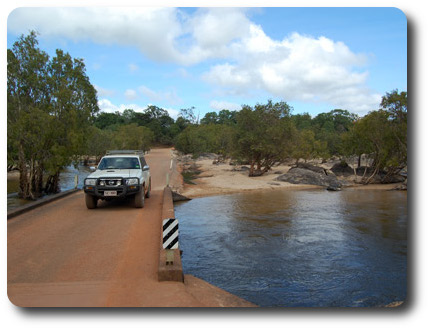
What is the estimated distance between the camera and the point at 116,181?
1203cm

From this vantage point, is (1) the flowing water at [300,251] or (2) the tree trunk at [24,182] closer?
(1) the flowing water at [300,251]

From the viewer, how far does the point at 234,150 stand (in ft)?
115

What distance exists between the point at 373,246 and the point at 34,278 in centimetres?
995

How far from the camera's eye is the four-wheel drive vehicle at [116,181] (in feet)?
39.3

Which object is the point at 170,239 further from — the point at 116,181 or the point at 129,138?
the point at 129,138

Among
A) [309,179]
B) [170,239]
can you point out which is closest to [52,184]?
[170,239]

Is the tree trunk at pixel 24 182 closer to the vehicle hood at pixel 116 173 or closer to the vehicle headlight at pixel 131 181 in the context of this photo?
the vehicle hood at pixel 116 173

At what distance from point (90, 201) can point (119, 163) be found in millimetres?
1904

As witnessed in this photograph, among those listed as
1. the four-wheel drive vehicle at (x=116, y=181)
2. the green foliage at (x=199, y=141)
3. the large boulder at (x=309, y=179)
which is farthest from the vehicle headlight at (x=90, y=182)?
the green foliage at (x=199, y=141)

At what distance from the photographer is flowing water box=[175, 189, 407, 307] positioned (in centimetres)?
807

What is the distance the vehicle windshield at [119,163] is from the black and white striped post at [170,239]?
7562 mm

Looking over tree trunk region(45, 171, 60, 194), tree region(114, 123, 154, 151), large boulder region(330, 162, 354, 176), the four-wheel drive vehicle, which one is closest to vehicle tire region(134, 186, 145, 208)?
the four-wheel drive vehicle

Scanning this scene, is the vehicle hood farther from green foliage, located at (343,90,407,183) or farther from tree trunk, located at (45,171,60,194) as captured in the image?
green foliage, located at (343,90,407,183)

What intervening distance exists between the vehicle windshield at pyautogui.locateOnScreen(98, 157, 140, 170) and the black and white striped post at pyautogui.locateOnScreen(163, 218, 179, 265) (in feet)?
24.8
